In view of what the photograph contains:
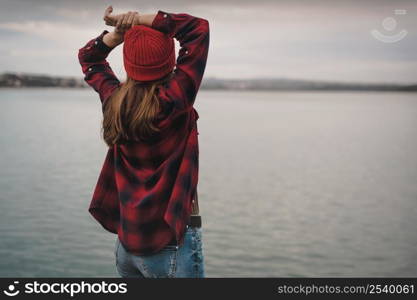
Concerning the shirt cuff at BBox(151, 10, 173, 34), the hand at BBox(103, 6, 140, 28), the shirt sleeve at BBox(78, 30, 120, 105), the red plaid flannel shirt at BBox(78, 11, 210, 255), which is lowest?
the red plaid flannel shirt at BBox(78, 11, 210, 255)

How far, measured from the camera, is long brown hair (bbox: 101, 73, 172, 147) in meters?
2.65

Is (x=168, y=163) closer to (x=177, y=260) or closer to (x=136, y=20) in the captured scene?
(x=177, y=260)

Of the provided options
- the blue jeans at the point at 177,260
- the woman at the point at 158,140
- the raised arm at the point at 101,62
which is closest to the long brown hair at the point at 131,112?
the woman at the point at 158,140

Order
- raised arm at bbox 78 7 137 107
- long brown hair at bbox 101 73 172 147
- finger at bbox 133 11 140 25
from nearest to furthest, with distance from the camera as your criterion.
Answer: long brown hair at bbox 101 73 172 147 → finger at bbox 133 11 140 25 → raised arm at bbox 78 7 137 107

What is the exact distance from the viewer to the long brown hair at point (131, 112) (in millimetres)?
2654

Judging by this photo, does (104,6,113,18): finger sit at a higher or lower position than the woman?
higher

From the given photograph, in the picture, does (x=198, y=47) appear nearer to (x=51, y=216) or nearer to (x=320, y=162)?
(x=51, y=216)

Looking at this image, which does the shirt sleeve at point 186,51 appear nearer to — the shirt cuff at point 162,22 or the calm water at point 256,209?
the shirt cuff at point 162,22

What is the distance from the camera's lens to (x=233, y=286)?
3676 millimetres

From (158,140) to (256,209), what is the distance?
17754mm

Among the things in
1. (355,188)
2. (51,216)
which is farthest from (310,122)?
(51,216)

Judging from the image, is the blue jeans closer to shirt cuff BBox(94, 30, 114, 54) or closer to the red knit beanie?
the red knit beanie

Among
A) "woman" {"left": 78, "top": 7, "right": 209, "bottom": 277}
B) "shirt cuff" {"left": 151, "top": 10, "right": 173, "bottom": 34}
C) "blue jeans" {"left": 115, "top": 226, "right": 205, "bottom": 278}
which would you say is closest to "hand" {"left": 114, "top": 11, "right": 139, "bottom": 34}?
"woman" {"left": 78, "top": 7, "right": 209, "bottom": 277}

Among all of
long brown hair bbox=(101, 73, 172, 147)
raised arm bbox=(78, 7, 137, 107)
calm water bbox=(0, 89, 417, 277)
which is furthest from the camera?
calm water bbox=(0, 89, 417, 277)
